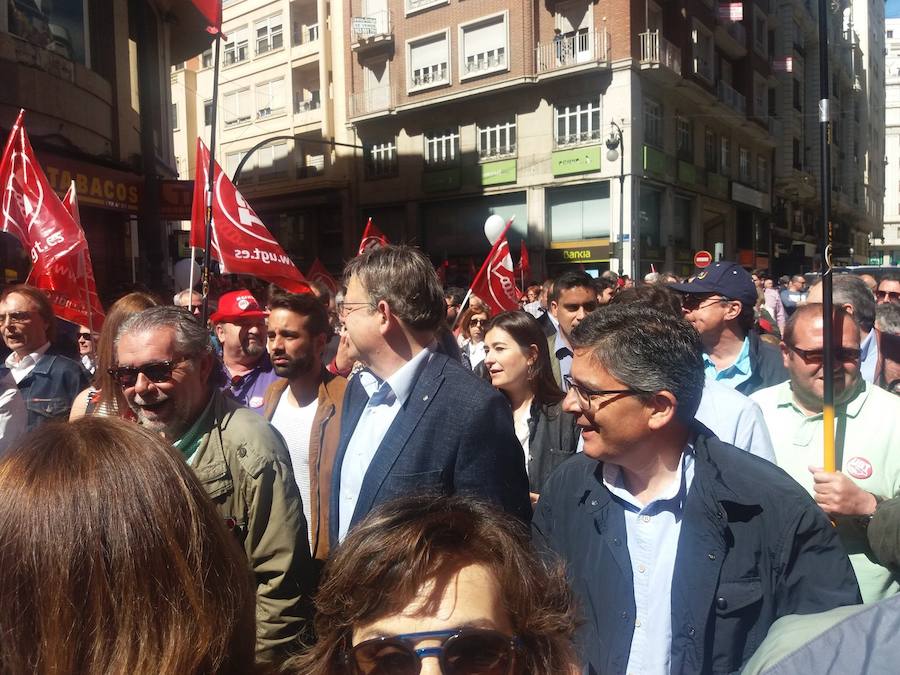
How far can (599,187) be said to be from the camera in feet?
79.2

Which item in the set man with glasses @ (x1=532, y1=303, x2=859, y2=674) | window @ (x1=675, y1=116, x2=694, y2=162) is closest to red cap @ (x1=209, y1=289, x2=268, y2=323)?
man with glasses @ (x1=532, y1=303, x2=859, y2=674)

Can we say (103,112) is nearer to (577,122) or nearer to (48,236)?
(48,236)

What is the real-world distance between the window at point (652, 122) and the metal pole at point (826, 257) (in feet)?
73.5

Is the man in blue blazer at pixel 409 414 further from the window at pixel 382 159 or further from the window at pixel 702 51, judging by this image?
the window at pixel 702 51

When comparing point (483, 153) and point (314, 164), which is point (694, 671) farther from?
point (314, 164)

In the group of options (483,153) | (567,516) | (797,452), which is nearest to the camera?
(567,516)

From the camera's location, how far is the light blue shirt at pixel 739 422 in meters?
2.67

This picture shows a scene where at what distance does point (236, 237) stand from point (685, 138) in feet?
80.2

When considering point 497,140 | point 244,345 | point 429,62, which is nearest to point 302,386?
point 244,345

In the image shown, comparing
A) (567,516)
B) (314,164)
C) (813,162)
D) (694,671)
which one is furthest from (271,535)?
(813,162)

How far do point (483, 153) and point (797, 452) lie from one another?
2456cm

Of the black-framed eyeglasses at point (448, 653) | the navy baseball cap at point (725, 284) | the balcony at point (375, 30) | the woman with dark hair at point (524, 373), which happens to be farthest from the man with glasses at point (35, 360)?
the balcony at point (375, 30)

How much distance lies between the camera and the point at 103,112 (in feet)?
42.3

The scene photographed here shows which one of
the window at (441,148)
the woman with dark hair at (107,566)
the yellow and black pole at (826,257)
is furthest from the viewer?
the window at (441,148)
